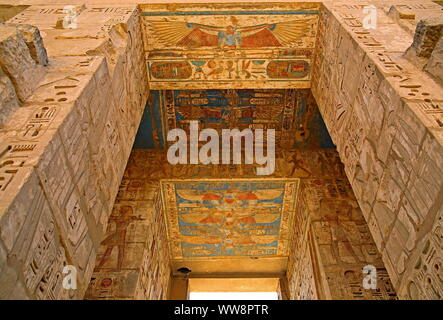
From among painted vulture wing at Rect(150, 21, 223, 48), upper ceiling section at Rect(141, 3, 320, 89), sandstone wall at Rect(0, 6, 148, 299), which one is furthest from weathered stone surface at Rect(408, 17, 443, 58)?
sandstone wall at Rect(0, 6, 148, 299)

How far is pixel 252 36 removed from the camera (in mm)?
4371

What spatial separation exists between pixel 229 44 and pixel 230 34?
116 millimetres

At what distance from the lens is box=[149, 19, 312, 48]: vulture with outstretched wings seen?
4.30 metres

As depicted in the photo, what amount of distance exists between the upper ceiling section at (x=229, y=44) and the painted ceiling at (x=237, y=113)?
0.56 meters

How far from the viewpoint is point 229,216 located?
19.3 feet

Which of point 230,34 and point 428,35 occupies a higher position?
point 230,34

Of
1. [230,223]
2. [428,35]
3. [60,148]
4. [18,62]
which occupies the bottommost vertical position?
[60,148]

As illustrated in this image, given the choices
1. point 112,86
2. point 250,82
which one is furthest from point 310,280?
point 112,86

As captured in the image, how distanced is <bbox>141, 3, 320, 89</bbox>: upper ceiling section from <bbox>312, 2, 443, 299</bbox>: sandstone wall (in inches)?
23.9

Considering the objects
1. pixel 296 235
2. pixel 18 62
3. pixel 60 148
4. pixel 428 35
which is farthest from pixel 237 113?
pixel 60 148

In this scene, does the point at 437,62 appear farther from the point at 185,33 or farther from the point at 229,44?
the point at 185,33

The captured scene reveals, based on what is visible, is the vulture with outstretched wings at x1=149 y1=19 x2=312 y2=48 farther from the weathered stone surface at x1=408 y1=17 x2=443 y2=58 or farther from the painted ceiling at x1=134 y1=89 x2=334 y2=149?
the weathered stone surface at x1=408 y1=17 x2=443 y2=58

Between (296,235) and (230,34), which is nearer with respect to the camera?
(230,34)

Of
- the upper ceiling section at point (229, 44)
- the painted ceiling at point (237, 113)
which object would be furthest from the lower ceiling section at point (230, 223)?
the upper ceiling section at point (229, 44)
